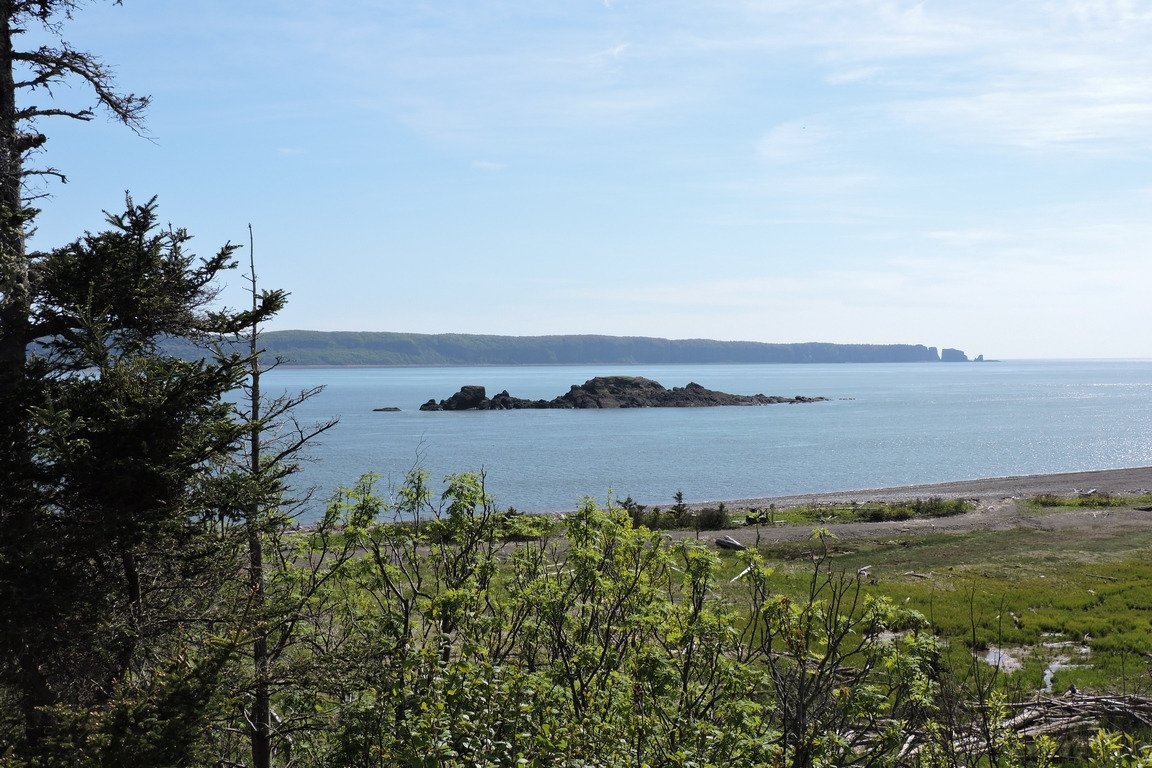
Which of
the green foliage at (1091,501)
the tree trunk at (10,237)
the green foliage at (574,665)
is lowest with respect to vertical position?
the green foliage at (1091,501)

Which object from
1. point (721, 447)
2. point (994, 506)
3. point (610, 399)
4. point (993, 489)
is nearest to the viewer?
point (994, 506)

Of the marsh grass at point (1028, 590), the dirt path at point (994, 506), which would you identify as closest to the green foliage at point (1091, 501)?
→ the dirt path at point (994, 506)

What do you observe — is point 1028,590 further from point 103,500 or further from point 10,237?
point 10,237

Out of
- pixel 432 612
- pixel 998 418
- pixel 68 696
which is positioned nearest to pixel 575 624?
pixel 432 612

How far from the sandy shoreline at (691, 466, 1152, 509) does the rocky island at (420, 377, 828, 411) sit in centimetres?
8481

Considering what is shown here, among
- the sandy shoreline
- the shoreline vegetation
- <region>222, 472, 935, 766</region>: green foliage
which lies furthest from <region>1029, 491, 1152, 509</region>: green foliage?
<region>222, 472, 935, 766</region>: green foliage

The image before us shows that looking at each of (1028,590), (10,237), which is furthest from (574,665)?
(1028,590)

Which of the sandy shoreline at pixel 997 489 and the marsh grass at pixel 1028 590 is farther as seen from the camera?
the sandy shoreline at pixel 997 489

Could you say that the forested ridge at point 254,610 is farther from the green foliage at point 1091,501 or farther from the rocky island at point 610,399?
the rocky island at point 610,399

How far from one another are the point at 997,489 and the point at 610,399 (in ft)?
309

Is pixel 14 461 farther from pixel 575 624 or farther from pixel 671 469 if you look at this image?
pixel 671 469

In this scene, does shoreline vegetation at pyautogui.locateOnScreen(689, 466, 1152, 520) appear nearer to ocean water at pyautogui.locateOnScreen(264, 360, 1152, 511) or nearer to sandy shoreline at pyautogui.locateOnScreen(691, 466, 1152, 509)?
sandy shoreline at pyautogui.locateOnScreen(691, 466, 1152, 509)

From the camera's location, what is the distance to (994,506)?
44969 mm

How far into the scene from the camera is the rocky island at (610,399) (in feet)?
452
